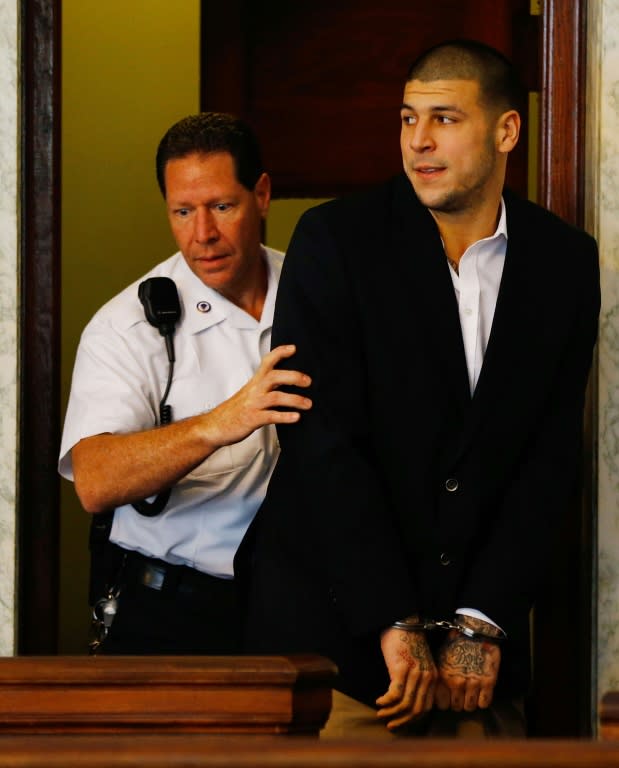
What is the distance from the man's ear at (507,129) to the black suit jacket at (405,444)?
18 centimetres

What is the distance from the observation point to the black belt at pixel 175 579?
280cm

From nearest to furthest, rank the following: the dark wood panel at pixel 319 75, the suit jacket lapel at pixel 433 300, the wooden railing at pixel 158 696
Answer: the wooden railing at pixel 158 696, the suit jacket lapel at pixel 433 300, the dark wood panel at pixel 319 75

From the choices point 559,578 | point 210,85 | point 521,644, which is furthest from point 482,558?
point 210,85

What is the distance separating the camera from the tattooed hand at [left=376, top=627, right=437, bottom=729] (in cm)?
218

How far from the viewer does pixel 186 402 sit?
2.80m

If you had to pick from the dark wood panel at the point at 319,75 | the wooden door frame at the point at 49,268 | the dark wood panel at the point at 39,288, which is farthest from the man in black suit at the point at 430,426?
the dark wood panel at the point at 319,75

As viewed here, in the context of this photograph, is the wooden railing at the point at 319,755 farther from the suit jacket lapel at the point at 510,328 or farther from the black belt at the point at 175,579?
the black belt at the point at 175,579

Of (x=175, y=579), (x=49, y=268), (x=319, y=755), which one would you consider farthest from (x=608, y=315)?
(x=319, y=755)

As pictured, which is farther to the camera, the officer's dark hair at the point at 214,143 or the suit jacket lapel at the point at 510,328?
the officer's dark hair at the point at 214,143

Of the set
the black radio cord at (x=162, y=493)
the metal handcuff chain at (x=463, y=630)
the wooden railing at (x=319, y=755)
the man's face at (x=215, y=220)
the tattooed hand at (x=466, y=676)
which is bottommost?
the tattooed hand at (x=466, y=676)

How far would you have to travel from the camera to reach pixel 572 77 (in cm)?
290

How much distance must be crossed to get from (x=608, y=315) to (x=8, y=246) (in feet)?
4.03

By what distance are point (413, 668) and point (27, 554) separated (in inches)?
44.4

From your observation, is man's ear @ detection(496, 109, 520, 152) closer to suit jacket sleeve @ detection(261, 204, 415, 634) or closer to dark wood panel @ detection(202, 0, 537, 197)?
suit jacket sleeve @ detection(261, 204, 415, 634)
